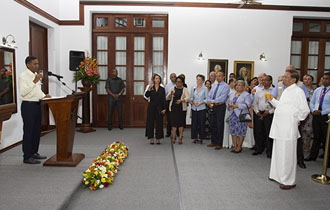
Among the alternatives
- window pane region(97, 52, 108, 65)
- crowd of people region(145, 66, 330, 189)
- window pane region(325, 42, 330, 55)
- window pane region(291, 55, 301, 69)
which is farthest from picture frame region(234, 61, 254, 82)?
window pane region(97, 52, 108, 65)

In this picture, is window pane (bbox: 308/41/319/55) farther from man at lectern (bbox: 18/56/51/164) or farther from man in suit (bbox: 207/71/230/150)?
man at lectern (bbox: 18/56/51/164)

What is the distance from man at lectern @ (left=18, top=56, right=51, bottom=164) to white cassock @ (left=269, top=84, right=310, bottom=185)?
3621mm

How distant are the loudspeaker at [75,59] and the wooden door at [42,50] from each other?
2.65 feet

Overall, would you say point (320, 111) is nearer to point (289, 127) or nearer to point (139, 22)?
point (289, 127)

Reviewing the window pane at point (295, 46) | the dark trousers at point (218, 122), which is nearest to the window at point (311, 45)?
the window pane at point (295, 46)

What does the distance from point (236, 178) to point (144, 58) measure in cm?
543

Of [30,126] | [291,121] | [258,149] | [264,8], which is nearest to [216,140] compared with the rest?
[258,149]

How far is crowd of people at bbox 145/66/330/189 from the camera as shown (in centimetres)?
354

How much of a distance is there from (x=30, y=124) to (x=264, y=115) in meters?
4.28

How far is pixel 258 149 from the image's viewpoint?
17.6ft

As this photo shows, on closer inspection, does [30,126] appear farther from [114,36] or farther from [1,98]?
[114,36]

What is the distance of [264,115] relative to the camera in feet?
16.5

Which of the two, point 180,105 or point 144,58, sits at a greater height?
point 144,58

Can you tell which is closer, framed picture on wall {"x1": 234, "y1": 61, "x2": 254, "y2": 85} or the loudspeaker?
the loudspeaker
